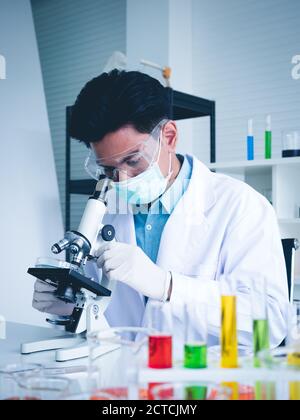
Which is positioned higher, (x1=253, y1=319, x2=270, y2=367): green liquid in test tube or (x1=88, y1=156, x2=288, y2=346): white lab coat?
(x1=88, y1=156, x2=288, y2=346): white lab coat

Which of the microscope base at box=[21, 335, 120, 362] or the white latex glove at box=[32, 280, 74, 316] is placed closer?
the microscope base at box=[21, 335, 120, 362]

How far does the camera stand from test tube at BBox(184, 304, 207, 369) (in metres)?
0.98

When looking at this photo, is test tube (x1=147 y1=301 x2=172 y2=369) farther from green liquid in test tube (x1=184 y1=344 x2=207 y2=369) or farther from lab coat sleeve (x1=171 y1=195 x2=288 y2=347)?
lab coat sleeve (x1=171 y1=195 x2=288 y2=347)

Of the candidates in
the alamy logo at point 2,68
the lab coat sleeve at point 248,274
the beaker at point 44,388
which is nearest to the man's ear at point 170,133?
the lab coat sleeve at point 248,274

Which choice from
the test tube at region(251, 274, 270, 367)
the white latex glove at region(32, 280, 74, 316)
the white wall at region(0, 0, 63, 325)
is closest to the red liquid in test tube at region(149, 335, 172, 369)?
the test tube at region(251, 274, 270, 367)

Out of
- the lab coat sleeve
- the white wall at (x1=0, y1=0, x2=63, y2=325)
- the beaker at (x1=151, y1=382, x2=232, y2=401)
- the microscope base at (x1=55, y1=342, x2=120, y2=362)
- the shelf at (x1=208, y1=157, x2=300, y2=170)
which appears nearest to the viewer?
the beaker at (x1=151, y1=382, x2=232, y2=401)

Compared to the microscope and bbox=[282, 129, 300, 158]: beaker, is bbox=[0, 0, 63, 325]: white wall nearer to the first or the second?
bbox=[282, 129, 300, 158]: beaker

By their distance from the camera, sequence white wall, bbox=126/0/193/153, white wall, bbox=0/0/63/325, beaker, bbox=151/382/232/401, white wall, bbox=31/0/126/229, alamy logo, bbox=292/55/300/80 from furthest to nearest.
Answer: white wall, bbox=31/0/126/229
white wall, bbox=126/0/193/153
alamy logo, bbox=292/55/300/80
white wall, bbox=0/0/63/325
beaker, bbox=151/382/232/401

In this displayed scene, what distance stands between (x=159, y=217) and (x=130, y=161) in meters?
0.24

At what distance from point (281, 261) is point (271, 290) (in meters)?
0.13

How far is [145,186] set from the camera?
1.82m

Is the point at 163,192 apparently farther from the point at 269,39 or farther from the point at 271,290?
the point at 269,39

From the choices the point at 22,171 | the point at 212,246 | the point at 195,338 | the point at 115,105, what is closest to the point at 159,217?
the point at 212,246

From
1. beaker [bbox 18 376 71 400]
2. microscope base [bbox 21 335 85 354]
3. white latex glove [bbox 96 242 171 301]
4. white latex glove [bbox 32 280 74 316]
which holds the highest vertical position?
white latex glove [bbox 96 242 171 301]
